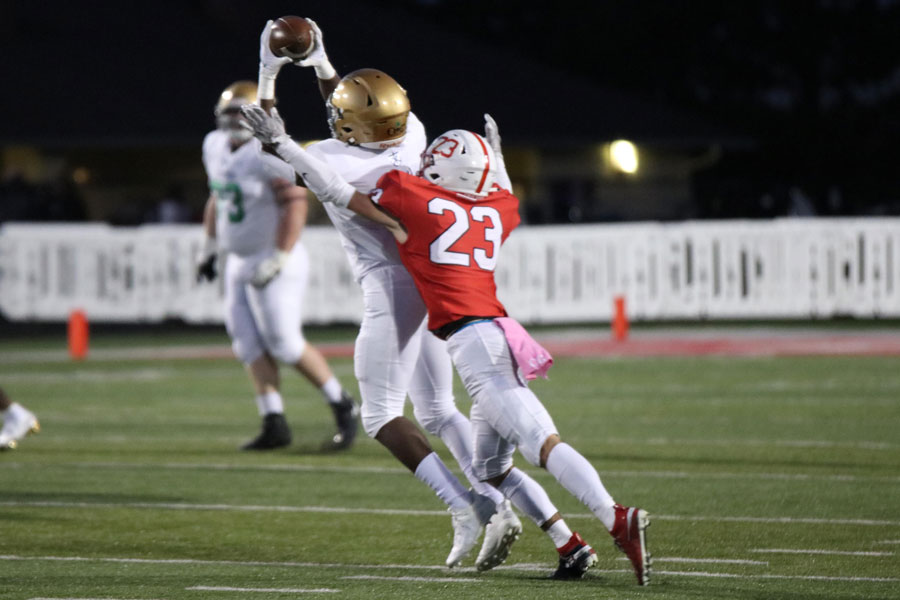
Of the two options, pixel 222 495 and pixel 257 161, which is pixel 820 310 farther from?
pixel 222 495

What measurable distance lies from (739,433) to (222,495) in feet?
10.6

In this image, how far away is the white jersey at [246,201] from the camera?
886 centimetres

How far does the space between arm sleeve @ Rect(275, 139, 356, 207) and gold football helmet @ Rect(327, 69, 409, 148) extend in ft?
1.16

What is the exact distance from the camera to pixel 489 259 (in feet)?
17.5

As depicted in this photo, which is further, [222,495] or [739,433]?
[739,433]

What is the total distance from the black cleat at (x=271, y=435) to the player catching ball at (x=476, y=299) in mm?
3516

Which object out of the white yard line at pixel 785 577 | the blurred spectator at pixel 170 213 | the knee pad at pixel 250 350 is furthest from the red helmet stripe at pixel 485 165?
the blurred spectator at pixel 170 213

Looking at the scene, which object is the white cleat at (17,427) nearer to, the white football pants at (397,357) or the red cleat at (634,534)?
the white football pants at (397,357)

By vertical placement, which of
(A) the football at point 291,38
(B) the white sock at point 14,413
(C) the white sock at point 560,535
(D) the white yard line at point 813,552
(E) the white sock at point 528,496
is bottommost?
(D) the white yard line at point 813,552

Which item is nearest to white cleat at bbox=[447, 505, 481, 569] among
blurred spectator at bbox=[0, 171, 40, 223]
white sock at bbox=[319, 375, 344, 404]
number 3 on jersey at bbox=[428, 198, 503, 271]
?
number 3 on jersey at bbox=[428, 198, 503, 271]

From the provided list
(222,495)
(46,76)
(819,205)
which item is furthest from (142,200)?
(222,495)

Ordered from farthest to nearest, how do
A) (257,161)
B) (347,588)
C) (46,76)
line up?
1. (46,76)
2. (257,161)
3. (347,588)

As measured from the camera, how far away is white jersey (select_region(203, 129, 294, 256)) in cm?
886

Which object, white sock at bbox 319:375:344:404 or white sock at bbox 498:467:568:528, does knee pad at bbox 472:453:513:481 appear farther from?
white sock at bbox 319:375:344:404
